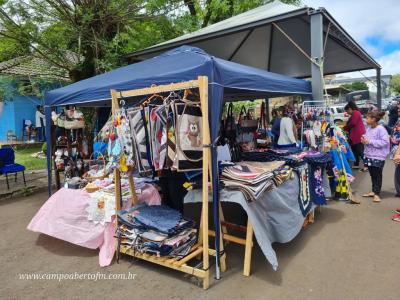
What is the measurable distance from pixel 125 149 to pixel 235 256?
1.66 metres

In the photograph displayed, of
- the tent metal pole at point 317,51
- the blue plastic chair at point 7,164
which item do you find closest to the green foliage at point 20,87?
the blue plastic chair at point 7,164

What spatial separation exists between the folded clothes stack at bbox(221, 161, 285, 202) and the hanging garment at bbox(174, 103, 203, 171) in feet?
1.09

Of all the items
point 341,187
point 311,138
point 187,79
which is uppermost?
point 187,79

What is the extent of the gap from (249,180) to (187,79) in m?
1.13

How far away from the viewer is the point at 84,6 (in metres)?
7.57

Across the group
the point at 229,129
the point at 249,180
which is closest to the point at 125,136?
the point at 249,180

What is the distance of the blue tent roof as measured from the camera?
304 cm

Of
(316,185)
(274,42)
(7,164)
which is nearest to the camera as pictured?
(316,185)

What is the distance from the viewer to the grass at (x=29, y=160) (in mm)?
9609

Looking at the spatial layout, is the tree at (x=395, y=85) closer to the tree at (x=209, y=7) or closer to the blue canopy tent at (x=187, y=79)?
the tree at (x=209, y=7)

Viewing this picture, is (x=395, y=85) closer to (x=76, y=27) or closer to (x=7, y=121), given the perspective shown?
(x=7, y=121)

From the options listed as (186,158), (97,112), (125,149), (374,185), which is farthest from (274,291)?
(97,112)

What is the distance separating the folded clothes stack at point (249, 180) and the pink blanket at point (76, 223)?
4.21ft

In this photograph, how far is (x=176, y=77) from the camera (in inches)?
125
